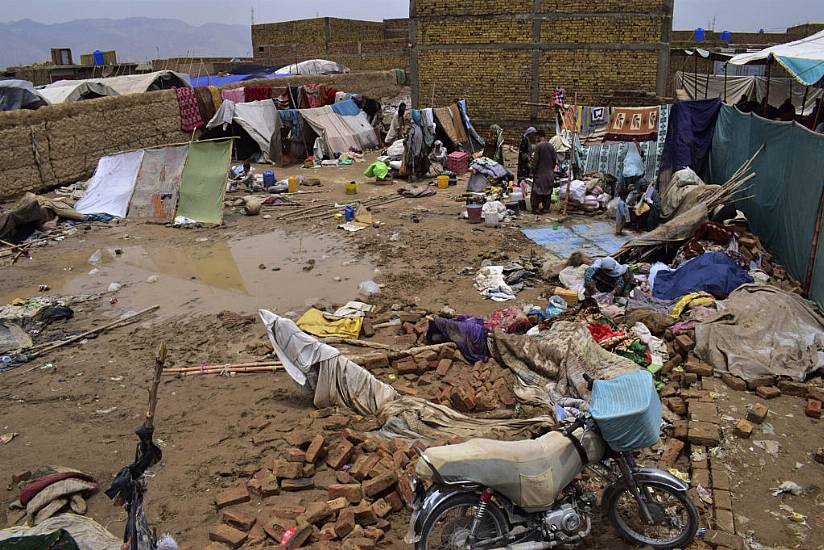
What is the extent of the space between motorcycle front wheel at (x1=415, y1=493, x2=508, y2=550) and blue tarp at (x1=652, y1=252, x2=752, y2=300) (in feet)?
15.1

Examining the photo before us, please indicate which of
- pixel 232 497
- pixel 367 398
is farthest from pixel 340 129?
pixel 232 497

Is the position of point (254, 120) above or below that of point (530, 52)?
below

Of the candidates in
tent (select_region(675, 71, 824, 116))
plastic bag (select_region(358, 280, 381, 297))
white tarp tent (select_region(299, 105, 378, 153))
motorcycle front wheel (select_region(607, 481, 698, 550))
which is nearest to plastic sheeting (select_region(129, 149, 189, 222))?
plastic bag (select_region(358, 280, 381, 297))

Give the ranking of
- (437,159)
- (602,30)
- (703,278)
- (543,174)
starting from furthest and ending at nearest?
(602,30)
(437,159)
(543,174)
(703,278)

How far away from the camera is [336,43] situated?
35.1 meters

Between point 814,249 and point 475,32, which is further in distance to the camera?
point 475,32

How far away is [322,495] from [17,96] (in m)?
15.9

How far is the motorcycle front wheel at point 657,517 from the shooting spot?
3.69m

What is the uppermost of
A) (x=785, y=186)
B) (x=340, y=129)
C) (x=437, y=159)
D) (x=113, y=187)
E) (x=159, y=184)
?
(x=340, y=129)

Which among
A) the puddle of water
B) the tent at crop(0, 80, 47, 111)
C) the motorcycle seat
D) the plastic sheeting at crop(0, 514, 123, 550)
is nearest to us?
the motorcycle seat

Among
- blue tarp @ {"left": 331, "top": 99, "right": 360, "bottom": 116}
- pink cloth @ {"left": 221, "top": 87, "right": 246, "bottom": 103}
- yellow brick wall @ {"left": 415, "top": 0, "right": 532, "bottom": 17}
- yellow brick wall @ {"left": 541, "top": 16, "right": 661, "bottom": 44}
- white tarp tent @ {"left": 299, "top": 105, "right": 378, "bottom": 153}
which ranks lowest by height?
white tarp tent @ {"left": 299, "top": 105, "right": 378, "bottom": 153}

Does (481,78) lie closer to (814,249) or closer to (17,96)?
(17,96)

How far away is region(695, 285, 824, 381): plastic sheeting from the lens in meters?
5.67

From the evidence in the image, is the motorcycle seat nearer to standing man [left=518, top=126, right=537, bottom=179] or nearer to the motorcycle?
the motorcycle
